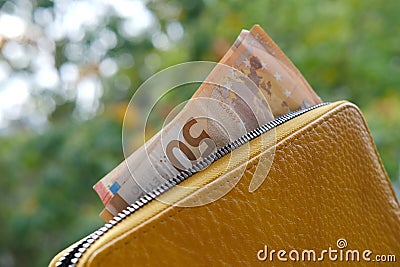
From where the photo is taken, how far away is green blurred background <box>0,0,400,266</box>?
1.77 metres

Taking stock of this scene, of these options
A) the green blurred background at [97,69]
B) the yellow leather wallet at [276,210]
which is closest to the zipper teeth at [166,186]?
the yellow leather wallet at [276,210]

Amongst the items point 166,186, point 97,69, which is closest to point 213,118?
point 166,186

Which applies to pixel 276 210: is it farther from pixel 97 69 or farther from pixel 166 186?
pixel 97 69

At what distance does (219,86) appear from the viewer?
0.45 m

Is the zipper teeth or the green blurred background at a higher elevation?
the green blurred background

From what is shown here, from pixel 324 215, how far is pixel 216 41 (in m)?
1.44

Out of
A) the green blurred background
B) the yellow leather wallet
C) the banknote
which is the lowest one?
the yellow leather wallet

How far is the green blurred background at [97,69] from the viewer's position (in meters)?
1.77

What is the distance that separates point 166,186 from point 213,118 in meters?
0.07

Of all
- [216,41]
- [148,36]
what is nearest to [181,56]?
[216,41]

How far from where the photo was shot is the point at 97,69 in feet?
6.91

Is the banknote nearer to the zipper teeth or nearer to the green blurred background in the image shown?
the zipper teeth

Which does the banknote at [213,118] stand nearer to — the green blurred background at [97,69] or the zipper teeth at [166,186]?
the zipper teeth at [166,186]

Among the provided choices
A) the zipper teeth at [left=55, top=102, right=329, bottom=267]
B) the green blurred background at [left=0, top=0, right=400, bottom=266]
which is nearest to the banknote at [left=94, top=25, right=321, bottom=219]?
the zipper teeth at [left=55, top=102, right=329, bottom=267]
